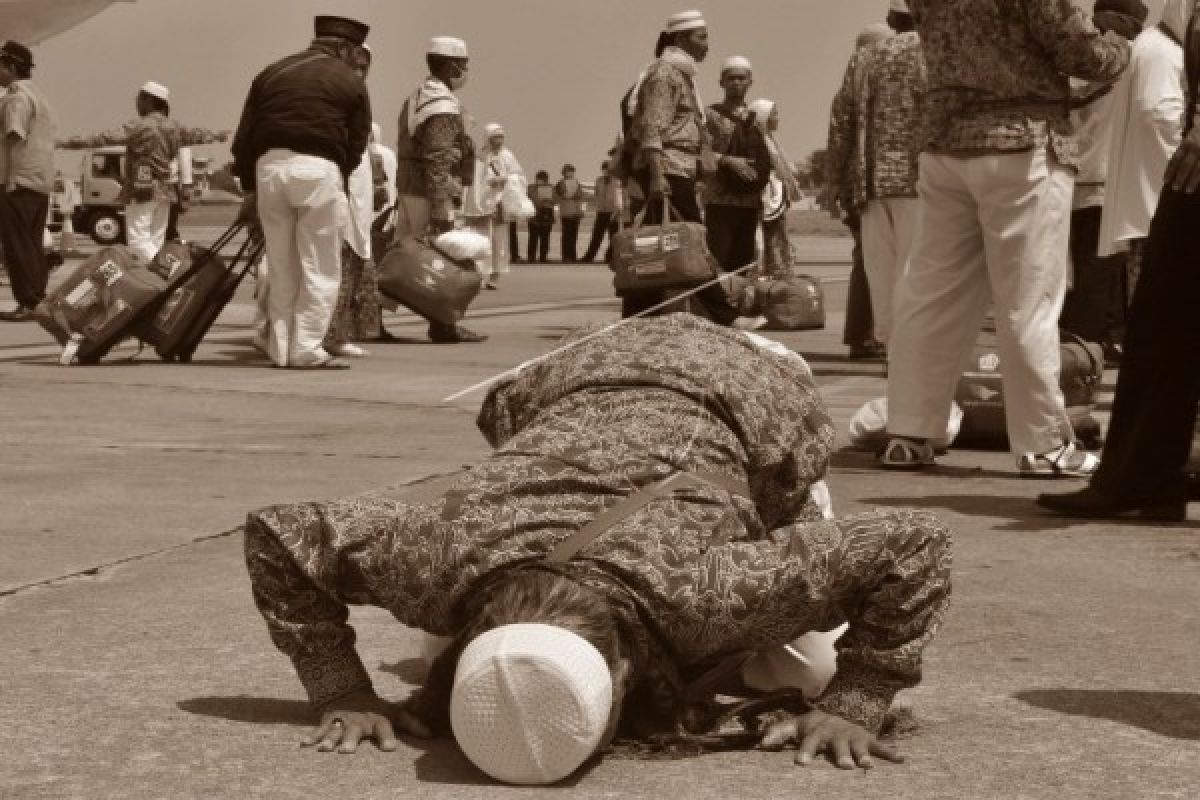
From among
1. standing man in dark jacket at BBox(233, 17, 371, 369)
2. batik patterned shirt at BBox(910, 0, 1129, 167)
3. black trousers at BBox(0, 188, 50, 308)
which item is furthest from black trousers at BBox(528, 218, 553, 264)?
batik patterned shirt at BBox(910, 0, 1129, 167)

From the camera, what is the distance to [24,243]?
15516 mm

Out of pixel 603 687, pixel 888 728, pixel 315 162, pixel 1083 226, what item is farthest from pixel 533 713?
pixel 1083 226

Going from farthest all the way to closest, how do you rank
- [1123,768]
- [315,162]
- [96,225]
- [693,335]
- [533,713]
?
[96,225], [315,162], [693,335], [1123,768], [533,713]

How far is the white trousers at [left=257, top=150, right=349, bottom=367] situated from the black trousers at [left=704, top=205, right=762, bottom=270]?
10.6 ft

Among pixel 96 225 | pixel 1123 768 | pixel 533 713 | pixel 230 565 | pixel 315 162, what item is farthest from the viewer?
pixel 96 225

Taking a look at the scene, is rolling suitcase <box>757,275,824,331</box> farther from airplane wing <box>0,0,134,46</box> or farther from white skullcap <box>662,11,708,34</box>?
airplane wing <box>0,0,134,46</box>

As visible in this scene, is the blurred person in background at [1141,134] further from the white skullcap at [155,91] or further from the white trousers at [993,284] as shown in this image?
the white skullcap at [155,91]

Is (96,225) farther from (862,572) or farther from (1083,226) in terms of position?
(862,572)

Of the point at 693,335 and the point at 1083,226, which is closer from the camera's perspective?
the point at 693,335

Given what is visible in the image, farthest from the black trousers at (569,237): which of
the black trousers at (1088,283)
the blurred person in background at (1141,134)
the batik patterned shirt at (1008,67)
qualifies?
the batik patterned shirt at (1008,67)

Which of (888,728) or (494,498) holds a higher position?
(494,498)

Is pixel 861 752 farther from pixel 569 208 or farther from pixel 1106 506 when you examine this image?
pixel 569 208

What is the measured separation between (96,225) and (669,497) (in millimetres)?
42144

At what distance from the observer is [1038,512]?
663cm
